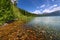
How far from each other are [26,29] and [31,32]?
0.21 m

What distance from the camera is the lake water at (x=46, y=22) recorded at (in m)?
3.64

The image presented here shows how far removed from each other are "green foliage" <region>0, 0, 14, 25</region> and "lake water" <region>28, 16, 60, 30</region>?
0.64 metres

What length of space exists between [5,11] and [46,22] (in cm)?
116

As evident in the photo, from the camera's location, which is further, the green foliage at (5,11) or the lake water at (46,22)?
the green foliage at (5,11)

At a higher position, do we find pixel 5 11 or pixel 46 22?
pixel 5 11

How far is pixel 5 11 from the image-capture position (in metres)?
4.05

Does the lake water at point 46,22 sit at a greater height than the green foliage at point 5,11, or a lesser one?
lesser

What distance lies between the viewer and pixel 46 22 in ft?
12.7

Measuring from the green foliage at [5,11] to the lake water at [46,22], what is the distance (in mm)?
641

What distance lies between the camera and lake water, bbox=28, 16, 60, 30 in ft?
12.0

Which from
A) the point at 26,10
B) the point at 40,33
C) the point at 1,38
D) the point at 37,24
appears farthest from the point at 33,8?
the point at 1,38

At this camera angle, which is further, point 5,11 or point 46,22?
point 5,11

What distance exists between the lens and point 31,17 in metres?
3.87

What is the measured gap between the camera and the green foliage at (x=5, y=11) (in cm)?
398
